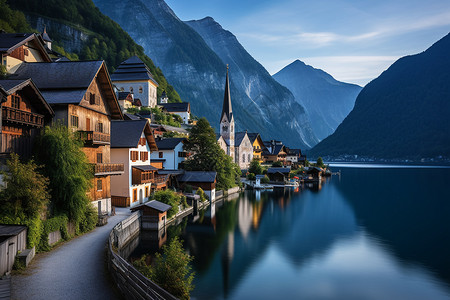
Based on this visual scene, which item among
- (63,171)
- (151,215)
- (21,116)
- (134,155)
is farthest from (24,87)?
(134,155)

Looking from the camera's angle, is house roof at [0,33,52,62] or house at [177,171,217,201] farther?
house at [177,171,217,201]

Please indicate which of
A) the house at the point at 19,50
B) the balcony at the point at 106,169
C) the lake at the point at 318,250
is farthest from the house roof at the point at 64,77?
the lake at the point at 318,250

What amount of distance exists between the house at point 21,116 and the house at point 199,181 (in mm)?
31862

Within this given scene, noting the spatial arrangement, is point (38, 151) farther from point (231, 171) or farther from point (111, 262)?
point (231, 171)

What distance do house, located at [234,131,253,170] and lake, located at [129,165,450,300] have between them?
46.1m

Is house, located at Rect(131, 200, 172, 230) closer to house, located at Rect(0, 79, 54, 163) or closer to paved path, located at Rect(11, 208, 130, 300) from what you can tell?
paved path, located at Rect(11, 208, 130, 300)

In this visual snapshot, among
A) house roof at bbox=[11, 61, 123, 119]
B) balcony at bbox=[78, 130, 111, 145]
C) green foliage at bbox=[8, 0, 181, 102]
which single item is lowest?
balcony at bbox=[78, 130, 111, 145]

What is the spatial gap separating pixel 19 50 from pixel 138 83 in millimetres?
73411

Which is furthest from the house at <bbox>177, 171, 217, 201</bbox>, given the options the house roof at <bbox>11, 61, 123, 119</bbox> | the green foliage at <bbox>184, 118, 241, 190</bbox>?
the house roof at <bbox>11, 61, 123, 119</bbox>

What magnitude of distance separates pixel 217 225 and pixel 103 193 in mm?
14935

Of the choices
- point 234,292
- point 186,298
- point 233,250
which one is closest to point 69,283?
point 186,298

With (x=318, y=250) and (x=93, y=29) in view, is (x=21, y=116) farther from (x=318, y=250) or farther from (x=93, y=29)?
(x=93, y=29)

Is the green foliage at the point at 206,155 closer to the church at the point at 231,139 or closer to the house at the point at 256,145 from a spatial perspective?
the church at the point at 231,139

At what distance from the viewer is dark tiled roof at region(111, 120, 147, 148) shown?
39.9m
